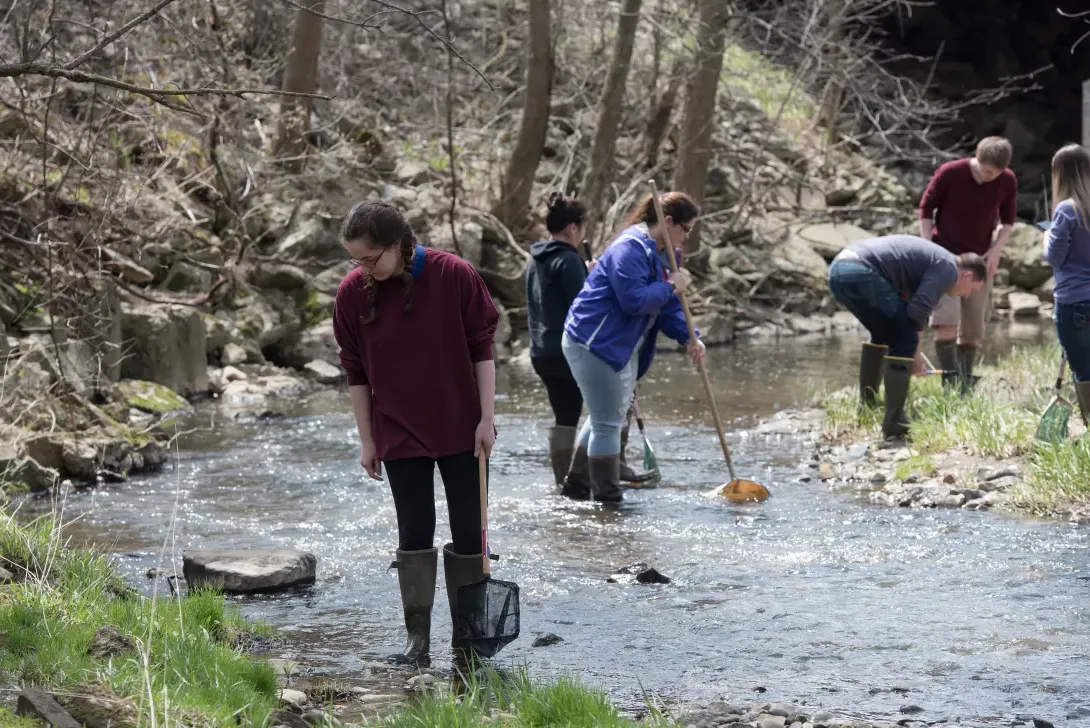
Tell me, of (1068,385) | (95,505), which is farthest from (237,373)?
(1068,385)

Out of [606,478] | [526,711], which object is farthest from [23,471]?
[526,711]

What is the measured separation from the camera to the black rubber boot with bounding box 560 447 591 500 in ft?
27.1

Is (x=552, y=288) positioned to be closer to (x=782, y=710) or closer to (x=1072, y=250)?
(x=1072, y=250)

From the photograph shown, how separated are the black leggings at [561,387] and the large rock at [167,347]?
564 centimetres

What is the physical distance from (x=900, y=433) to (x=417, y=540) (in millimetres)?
5324

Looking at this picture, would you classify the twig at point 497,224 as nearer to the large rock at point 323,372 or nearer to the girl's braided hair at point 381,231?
the large rock at point 323,372

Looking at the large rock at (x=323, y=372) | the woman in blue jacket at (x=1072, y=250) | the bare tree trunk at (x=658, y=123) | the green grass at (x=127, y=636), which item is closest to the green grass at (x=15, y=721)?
the green grass at (x=127, y=636)

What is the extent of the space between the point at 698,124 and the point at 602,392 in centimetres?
1232

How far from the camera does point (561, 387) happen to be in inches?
327

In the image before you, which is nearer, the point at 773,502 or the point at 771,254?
the point at 773,502

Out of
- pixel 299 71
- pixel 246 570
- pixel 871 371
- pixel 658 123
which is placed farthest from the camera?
pixel 658 123

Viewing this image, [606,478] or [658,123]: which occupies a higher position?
[658,123]

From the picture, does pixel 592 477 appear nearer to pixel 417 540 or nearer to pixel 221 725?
pixel 417 540

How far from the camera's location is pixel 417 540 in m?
5.07
